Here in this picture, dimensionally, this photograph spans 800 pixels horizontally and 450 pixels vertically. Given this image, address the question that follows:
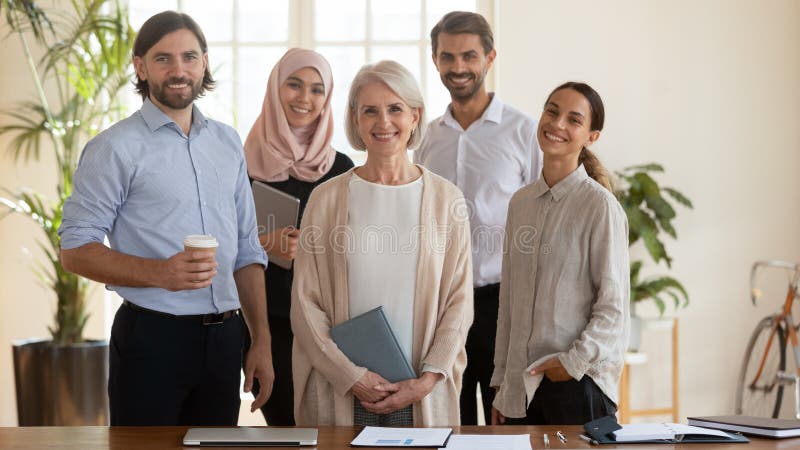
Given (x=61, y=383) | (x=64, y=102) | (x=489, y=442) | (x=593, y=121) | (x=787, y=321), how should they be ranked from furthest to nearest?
(x=64, y=102) → (x=787, y=321) → (x=61, y=383) → (x=593, y=121) → (x=489, y=442)

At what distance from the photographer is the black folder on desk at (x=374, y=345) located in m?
2.20

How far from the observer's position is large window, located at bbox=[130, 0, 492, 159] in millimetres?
5172

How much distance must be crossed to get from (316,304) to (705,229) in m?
3.32

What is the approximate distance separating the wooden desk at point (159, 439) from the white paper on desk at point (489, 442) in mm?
28

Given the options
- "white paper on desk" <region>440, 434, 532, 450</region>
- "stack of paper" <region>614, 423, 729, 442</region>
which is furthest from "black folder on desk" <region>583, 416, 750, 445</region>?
"white paper on desk" <region>440, 434, 532, 450</region>

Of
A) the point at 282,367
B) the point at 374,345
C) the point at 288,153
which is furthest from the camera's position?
the point at 288,153

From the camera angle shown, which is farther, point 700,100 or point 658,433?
point 700,100

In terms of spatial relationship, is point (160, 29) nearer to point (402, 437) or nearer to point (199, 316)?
point (199, 316)

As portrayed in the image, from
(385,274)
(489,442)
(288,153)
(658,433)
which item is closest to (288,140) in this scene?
(288,153)

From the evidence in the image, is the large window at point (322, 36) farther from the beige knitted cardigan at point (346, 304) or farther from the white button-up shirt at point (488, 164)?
the beige knitted cardigan at point (346, 304)

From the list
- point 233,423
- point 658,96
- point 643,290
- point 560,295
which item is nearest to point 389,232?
point 560,295

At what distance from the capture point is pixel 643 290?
467cm

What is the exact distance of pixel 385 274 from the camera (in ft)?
7.59

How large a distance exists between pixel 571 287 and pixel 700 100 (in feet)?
10.1
